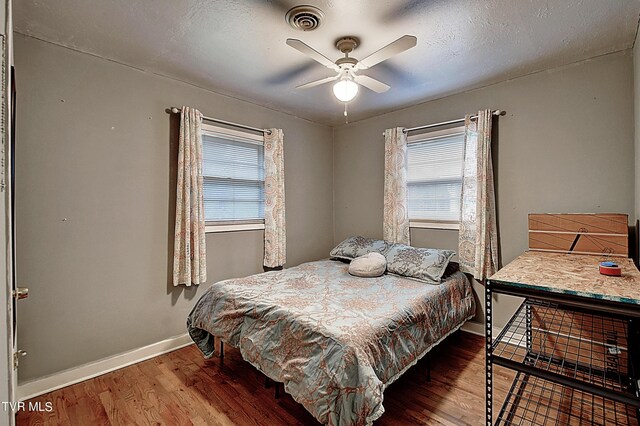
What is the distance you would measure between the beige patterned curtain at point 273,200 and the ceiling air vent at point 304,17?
63.7 inches

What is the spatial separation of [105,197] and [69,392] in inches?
56.8

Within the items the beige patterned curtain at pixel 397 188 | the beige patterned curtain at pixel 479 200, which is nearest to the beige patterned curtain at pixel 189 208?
the beige patterned curtain at pixel 397 188

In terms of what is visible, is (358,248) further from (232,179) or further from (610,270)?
(610,270)

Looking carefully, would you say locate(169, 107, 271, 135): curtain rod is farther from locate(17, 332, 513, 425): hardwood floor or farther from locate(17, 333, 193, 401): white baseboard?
locate(17, 332, 513, 425): hardwood floor

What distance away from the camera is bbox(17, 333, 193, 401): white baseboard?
6.92 feet

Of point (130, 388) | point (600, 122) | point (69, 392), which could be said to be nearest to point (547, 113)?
point (600, 122)

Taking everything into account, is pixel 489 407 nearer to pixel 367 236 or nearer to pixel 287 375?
pixel 287 375

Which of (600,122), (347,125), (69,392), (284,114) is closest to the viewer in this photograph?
(69,392)

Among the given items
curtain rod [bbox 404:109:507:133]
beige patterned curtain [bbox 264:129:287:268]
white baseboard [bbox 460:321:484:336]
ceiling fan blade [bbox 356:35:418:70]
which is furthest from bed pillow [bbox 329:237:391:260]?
ceiling fan blade [bbox 356:35:418:70]

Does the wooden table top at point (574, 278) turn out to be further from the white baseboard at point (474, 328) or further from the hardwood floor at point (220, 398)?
the white baseboard at point (474, 328)

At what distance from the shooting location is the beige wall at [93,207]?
212cm

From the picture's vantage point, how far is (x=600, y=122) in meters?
2.42

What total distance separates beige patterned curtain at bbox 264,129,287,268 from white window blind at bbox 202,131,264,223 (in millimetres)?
80

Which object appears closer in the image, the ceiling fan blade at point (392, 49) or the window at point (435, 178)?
the ceiling fan blade at point (392, 49)
